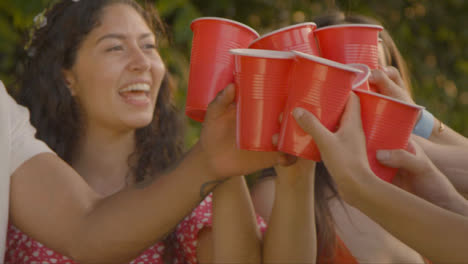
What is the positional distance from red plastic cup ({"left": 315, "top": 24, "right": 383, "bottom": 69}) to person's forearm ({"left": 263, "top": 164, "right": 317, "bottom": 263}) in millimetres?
414

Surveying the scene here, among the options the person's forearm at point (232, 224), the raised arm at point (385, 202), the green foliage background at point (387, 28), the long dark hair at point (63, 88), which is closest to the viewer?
the raised arm at point (385, 202)

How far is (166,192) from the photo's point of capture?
4.45 feet

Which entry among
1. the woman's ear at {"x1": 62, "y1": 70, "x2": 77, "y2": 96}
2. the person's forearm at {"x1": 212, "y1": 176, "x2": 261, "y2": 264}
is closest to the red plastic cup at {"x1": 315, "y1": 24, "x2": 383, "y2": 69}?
the person's forearm at {"x1": 212, "y1": 176, "x2": 261, "y2": 264}

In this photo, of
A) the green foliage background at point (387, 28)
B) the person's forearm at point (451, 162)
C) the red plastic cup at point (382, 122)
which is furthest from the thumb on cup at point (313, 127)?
the green foliage background at point (387, 28)

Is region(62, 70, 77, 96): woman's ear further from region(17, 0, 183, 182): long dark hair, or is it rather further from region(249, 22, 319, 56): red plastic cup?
region(249, 22, 319, 56): red plastic cup

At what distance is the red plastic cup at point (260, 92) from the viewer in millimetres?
1057

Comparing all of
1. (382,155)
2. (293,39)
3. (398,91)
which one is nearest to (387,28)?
(398,91)

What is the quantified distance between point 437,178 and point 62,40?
1.51 m

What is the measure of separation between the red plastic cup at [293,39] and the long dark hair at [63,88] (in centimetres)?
101

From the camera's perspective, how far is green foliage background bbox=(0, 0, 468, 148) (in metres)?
2.77

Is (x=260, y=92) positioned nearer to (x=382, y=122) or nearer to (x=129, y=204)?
(x=382, y=122)

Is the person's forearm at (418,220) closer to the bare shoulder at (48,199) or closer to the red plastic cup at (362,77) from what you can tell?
the red plastic cup at (362,77)

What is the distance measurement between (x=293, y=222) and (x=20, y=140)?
87 cm

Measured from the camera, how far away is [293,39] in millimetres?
1146
